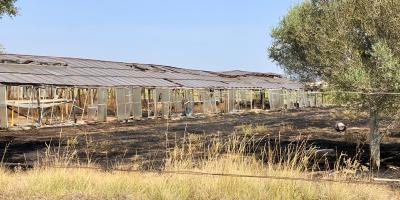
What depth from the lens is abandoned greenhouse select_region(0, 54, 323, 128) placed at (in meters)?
33.7

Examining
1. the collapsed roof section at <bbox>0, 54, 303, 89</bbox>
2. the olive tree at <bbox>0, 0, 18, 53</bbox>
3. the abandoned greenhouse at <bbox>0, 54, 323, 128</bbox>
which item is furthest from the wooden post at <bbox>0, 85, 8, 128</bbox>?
the olive tree at <bbox>0, 0, 18, 53</bbox>

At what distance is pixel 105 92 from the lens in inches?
1494

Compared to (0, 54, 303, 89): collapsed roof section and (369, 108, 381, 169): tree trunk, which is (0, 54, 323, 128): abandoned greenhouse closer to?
(0, 54, 303, 89): collapsed roof section

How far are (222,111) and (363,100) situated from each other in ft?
123

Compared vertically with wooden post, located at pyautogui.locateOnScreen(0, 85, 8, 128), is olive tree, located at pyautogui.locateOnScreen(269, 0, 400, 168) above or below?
above

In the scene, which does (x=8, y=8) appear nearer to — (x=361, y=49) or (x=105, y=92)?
(x=361, y=49)

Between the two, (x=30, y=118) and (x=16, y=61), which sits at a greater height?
(x=16, y=61)

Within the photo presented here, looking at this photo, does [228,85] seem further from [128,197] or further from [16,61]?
[128,197]

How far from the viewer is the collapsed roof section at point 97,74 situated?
34.7m

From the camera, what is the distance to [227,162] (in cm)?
961

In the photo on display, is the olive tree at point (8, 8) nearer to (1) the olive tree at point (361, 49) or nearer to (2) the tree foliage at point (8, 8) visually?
(2) the tree foliage at point (8, 8)

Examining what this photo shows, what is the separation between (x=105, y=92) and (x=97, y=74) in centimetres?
407

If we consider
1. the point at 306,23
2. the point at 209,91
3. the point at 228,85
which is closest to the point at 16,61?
the point at 209,91

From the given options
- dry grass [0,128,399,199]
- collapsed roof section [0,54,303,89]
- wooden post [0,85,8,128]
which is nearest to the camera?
dry grass [0,128,399,199]
